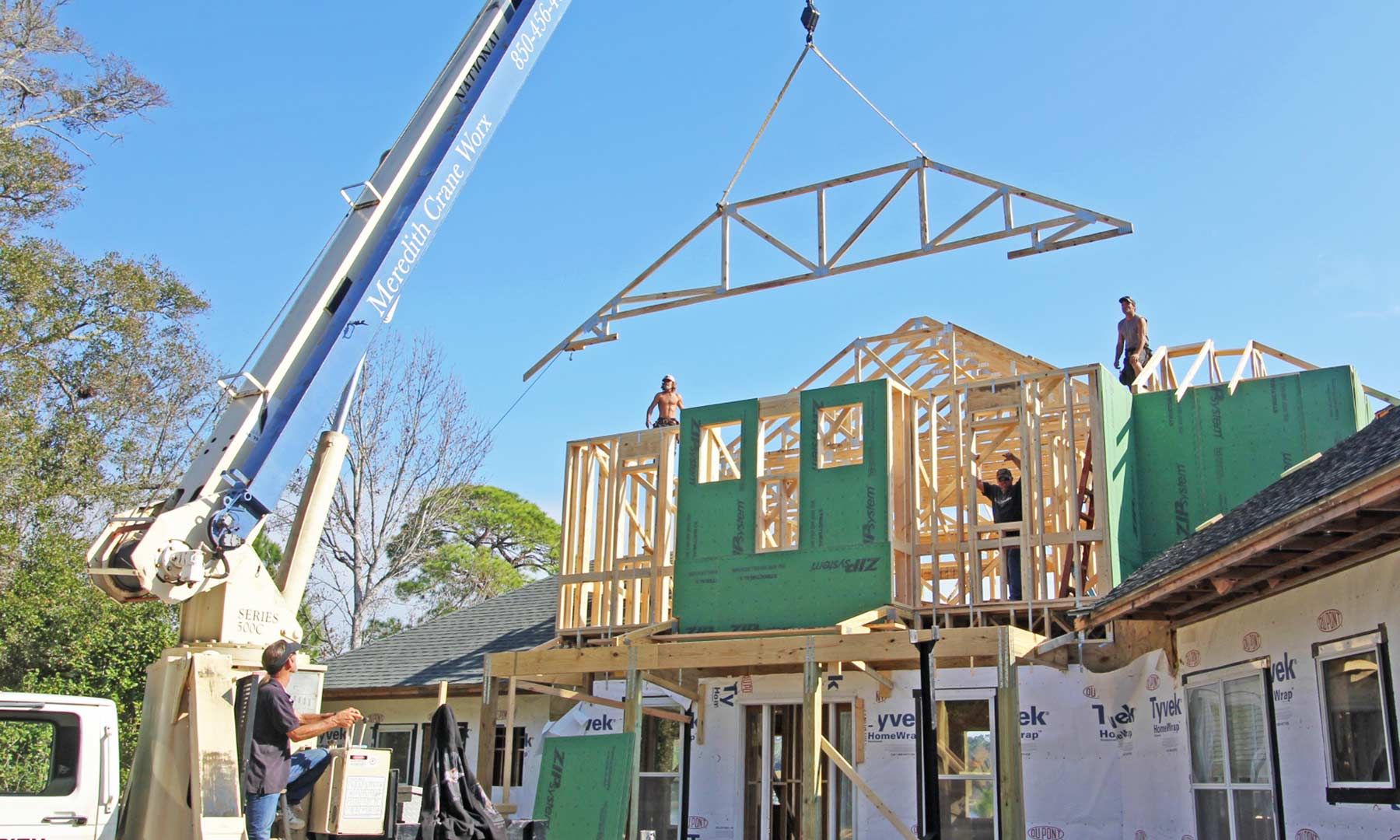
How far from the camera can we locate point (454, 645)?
19.5 m

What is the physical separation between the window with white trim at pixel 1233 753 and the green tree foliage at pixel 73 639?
15107 millimetres

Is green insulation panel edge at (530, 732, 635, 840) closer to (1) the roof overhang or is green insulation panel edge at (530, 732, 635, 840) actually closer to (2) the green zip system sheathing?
(1) the roof overhang

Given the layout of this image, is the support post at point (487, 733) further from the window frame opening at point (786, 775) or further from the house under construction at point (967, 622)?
the window frame opening at point (786, 775)

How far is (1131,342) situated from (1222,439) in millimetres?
1663

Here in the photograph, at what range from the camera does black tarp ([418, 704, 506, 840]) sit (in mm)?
7609

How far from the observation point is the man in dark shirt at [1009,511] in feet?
41.0

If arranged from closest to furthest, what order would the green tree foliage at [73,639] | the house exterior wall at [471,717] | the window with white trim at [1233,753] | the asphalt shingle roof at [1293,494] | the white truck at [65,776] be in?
1. the white truck at [65,776]
2. the asphalt shingle roof at [1293,494]
3. the window with white trim at [1233,753]
4. the house exterior wall at [471,717]
5. the green tree foliage at [73,639]

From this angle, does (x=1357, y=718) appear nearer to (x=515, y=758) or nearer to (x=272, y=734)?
(x=272, y=734)

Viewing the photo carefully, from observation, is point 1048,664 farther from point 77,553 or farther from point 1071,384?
point 77,553

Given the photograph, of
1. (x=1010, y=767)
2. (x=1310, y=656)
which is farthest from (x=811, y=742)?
(x=1310, y=656)

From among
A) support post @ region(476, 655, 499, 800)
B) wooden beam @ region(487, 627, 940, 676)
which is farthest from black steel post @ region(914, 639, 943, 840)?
support post @ region(476, 655, 499, 800)

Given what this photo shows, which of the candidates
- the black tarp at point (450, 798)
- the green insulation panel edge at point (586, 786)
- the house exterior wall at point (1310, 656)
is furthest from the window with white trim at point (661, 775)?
the house exterior wall at point (1310, 656)

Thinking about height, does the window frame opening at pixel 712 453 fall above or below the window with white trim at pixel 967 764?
above

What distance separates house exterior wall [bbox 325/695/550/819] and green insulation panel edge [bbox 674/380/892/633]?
399 cm
